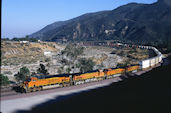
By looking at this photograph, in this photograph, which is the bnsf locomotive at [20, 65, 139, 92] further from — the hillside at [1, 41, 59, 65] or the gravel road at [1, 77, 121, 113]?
the hillside at [1, 41, 59, 65]

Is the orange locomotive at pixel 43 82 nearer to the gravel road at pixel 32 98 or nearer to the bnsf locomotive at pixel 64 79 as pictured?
the bnsf locomotive at pixel 64 79

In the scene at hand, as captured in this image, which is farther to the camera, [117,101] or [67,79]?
[67,79]

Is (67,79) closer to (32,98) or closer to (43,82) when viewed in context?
(43,82)

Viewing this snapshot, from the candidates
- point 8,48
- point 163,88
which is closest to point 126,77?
point 163,88

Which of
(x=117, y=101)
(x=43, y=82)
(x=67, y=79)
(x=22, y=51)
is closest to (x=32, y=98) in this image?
(x=43, y=82)

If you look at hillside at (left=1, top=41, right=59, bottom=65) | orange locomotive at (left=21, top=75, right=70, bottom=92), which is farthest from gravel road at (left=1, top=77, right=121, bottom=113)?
hillside at (left=1, top=41, right=59, bottom=65)

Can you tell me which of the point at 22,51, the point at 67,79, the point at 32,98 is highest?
the point at 22,51
